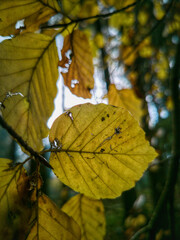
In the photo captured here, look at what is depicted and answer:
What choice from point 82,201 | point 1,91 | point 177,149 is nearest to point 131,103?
point 177,149

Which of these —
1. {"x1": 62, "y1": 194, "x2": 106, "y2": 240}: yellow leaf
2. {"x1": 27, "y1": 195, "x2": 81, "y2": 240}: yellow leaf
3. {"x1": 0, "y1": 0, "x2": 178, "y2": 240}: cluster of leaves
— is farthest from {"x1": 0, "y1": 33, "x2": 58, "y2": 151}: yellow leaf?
{"x1": 62, "y1": 194, "x2": 106, "y2": 240}: yellow leaf

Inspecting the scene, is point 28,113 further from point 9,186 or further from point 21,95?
point 9,186

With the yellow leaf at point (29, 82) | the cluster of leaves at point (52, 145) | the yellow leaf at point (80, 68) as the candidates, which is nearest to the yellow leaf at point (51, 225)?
the cluster of leaves at point (52, 145)

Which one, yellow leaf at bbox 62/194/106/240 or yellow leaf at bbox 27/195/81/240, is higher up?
yellow leaf at bbox 27/195/81/240

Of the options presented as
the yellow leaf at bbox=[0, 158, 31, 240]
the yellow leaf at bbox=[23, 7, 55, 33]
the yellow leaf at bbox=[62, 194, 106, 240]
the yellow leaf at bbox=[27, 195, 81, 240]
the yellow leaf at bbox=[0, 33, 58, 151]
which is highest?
the yellow leaf at bbox=[23, 7, 55, 33]

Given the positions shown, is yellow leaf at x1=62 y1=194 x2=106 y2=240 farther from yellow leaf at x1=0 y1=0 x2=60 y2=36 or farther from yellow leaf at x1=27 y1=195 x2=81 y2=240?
yellow leaf at x1=0 y1=0 x2=60 y2=36

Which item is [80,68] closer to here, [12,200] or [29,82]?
[29,82]
